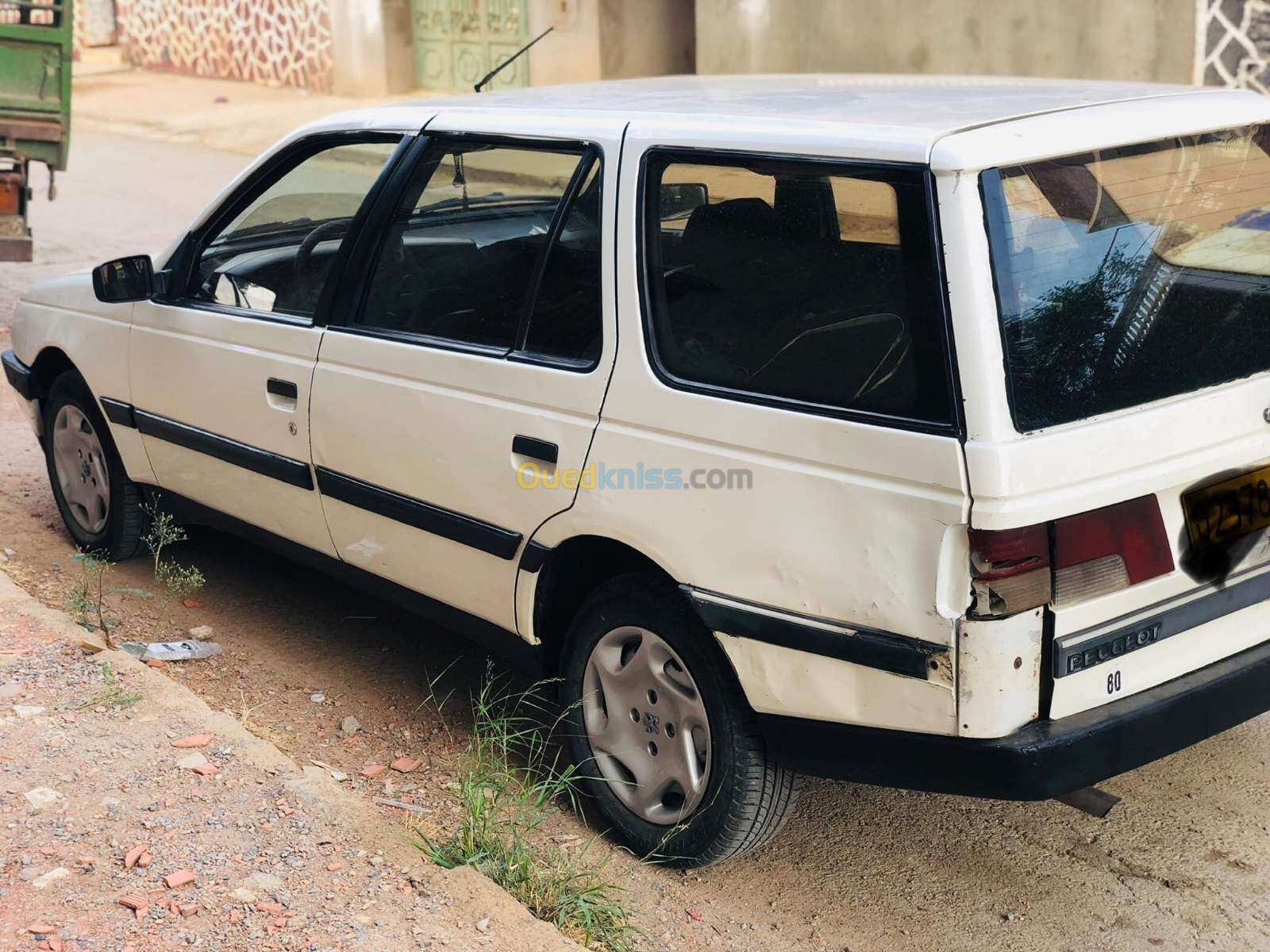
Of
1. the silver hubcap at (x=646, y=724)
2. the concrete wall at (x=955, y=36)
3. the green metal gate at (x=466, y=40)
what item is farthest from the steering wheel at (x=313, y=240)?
the green metal gate at (x=466, y=40)

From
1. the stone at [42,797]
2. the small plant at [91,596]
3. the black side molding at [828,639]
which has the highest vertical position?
the black side molding at [828,639]

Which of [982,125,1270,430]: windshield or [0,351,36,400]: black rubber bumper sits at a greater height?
[982,125,1270,430]: windshield

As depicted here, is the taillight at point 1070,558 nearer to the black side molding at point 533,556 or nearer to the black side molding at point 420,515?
the black side molding at point 533,556

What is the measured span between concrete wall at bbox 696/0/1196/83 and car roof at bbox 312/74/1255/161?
7441 millimetres

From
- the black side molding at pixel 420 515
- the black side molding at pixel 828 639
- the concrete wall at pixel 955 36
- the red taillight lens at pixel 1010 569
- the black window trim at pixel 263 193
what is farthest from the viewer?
the concrete wall at pixel 955 36

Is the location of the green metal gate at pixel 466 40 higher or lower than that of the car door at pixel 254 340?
higher

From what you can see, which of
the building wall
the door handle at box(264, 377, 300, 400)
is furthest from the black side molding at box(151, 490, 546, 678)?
the building wall

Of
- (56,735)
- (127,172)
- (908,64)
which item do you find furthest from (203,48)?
(56,735)

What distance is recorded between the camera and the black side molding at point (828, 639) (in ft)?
9.20

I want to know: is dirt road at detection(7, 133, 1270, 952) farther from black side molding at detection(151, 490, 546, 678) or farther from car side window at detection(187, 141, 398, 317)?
car side window at detection(187, 141, 398, 317)

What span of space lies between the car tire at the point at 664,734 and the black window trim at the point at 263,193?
4.31ft

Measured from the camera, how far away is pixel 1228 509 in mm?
3020

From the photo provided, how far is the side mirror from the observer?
3275 mm

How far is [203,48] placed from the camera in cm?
2395
